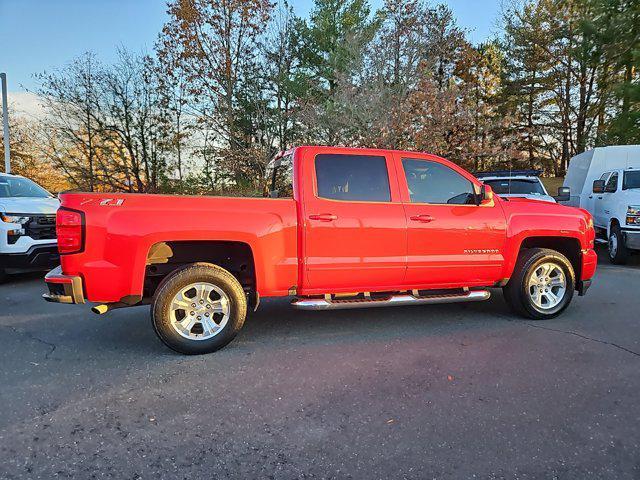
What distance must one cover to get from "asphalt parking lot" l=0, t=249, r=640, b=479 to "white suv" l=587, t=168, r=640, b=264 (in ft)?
15.8

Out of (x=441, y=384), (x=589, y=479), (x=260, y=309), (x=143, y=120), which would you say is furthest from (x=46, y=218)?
(x=143, y=120)

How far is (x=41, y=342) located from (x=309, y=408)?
315 centimetres

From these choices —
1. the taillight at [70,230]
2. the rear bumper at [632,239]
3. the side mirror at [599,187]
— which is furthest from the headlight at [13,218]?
the side mirror at [599,187]

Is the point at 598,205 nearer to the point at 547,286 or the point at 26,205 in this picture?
the point at 547,286

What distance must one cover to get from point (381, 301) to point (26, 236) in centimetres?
613

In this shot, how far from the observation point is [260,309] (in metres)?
5.76

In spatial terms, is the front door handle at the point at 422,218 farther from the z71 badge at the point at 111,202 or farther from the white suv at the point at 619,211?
the white suv at the point at 619,211

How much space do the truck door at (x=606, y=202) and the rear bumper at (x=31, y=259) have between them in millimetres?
11564

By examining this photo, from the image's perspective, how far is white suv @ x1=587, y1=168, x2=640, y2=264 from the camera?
8961 millimetres

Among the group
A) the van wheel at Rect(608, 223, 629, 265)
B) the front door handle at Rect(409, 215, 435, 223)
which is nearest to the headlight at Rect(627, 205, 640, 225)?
the van wheel at Rect(608, 223, 629, 265)

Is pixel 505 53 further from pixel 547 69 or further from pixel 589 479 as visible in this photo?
pixel 589 479

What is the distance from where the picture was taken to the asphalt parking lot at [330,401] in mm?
2418

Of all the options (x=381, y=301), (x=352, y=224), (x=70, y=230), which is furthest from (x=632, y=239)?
(x=70, y=230)

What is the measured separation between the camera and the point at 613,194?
396 inches
